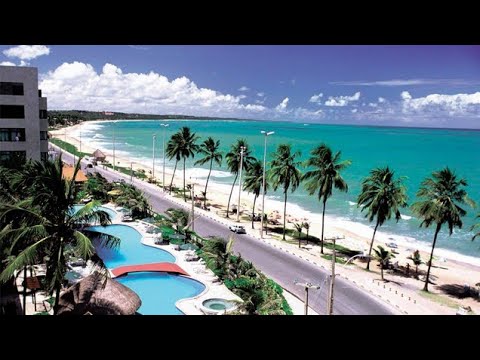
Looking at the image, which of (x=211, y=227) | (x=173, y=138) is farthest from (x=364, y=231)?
(x=173, y=138)

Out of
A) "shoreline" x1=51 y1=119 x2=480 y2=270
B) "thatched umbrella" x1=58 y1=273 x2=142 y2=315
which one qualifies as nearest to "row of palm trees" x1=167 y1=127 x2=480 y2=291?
"shoreline" x1=51 y1=119 x2=480 y2=270

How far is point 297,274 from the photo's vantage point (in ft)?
62.1

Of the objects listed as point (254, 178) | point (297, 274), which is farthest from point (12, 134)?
point (297, 274)

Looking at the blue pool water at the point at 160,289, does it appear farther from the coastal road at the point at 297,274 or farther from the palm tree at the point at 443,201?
the palm tree at the point at 443,201

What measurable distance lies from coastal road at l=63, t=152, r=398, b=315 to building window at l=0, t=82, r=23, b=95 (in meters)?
12.6

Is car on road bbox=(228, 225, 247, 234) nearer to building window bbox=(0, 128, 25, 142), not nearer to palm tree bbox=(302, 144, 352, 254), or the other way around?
palm tree bbox=(302, 144, 352, 254)

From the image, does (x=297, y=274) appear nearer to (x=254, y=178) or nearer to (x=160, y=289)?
(x=160, y=289)

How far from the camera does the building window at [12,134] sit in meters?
22.1

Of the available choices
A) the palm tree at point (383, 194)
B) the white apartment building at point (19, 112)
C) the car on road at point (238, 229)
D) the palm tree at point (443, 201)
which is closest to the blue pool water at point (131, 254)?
the car on road at point (238, 229)

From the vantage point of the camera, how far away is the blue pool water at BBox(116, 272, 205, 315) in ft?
49.7

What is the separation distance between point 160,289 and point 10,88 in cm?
1389
